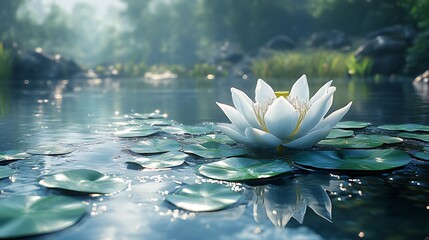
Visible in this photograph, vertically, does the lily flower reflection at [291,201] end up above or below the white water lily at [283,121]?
below

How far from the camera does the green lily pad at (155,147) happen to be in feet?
6.93

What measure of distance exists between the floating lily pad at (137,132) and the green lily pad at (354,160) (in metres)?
1.15

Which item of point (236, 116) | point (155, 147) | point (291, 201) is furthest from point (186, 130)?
point (291, 201)

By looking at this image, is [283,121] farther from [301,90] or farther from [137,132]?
[137,132]

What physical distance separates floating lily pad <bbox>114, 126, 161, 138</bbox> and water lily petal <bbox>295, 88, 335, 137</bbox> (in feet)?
3.54

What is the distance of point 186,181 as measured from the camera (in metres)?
1.58

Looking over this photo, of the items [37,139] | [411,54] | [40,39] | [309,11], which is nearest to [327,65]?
[411,54]

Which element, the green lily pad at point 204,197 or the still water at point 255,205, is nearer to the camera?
the still water at point 255,205

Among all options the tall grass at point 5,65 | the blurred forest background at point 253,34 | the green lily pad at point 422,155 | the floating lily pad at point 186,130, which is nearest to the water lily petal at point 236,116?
the floating lily pad at point 186,130

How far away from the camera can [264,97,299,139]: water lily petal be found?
6.04 feet

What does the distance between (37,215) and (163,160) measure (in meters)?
0.81

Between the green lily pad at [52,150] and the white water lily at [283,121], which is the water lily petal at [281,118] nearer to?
the white water lily at [283,121]

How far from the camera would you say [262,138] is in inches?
75.9

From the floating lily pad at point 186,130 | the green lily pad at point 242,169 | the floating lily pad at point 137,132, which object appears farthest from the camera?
the floating lily pad at point 186,130
